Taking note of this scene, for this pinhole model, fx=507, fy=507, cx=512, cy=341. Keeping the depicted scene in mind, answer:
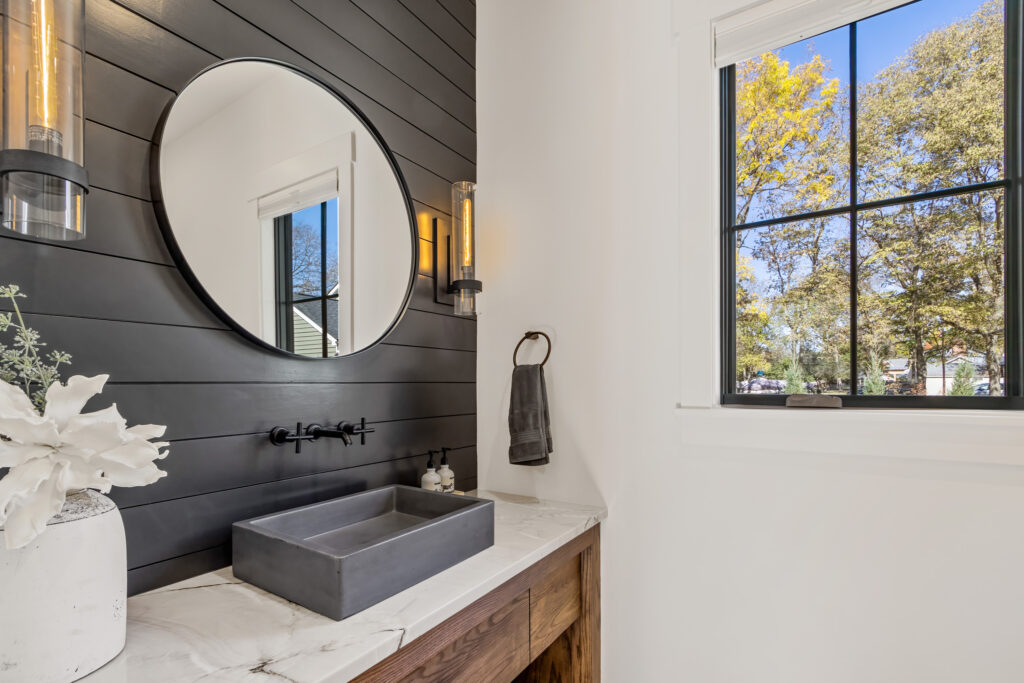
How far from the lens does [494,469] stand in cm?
176

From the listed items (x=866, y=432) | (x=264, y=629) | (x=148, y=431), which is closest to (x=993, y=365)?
(x=866, y=432)

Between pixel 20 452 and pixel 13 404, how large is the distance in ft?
0.20

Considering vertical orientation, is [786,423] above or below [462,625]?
above

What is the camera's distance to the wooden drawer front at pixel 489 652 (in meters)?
0.92

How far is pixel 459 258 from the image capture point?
166 centimetres

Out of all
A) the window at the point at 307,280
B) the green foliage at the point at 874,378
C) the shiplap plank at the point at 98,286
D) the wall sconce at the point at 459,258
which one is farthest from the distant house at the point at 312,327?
the green foliage at the point at 874,378

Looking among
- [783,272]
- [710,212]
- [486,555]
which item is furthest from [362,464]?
[783,272]

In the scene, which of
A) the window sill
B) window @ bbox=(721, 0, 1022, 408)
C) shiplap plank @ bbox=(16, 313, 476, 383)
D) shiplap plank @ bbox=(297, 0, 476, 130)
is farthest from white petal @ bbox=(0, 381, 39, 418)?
window @ bbox=(721, 0, 1022, 408)

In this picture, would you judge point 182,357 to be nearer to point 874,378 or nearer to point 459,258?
point 459,258

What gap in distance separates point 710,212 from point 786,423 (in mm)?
650

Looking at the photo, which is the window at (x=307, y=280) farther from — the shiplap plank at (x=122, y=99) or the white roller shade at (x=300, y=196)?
the shiplap plank at (x=122, y=99)

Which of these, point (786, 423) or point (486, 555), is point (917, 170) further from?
point (486, 555)

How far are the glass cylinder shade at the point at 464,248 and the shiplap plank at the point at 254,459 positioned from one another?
413 mm

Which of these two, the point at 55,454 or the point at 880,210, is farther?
the point at 880,210
